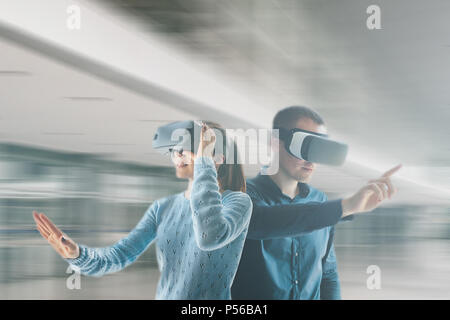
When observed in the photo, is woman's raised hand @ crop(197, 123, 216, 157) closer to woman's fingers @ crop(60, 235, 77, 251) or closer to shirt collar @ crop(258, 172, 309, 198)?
shirt collar @ crop(258, 172, 309, 198)

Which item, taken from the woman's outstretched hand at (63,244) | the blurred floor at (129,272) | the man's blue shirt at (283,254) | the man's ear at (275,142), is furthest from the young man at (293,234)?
the woman's outstretched hand at (63,244)

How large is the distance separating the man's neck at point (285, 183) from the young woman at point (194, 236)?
278 millimetres

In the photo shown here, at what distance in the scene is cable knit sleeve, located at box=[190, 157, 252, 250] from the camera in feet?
5.22

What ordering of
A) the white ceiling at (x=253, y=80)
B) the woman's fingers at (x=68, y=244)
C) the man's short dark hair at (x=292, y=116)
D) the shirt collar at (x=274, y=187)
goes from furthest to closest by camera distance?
the white ceiling at (x=253, y=80) < the man's short dark hair at (x=292, y=116) < the shirt collar at (x=274, y=187) < the woman's fingers at (x=68, y=244)

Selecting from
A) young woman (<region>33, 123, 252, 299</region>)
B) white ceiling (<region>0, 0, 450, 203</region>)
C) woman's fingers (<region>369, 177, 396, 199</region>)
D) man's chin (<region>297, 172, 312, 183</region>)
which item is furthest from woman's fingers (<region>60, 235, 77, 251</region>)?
woman's fingers (<region>369, 177, 396, 199</region>)

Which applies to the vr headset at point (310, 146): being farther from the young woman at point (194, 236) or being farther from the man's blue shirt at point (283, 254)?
the young woman at point (194, 236)

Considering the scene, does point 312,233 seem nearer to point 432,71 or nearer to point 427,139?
point 427,139

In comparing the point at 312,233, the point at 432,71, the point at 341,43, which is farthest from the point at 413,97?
the point at 312,233

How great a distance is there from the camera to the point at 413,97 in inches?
109

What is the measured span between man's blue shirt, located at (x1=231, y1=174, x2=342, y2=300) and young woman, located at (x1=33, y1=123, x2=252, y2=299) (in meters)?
0.19

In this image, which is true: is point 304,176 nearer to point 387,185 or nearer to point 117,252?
point 387,185

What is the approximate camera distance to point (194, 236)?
167 centimetres

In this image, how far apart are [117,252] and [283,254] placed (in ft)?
2.21

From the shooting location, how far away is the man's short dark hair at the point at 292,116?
2.17 metres
